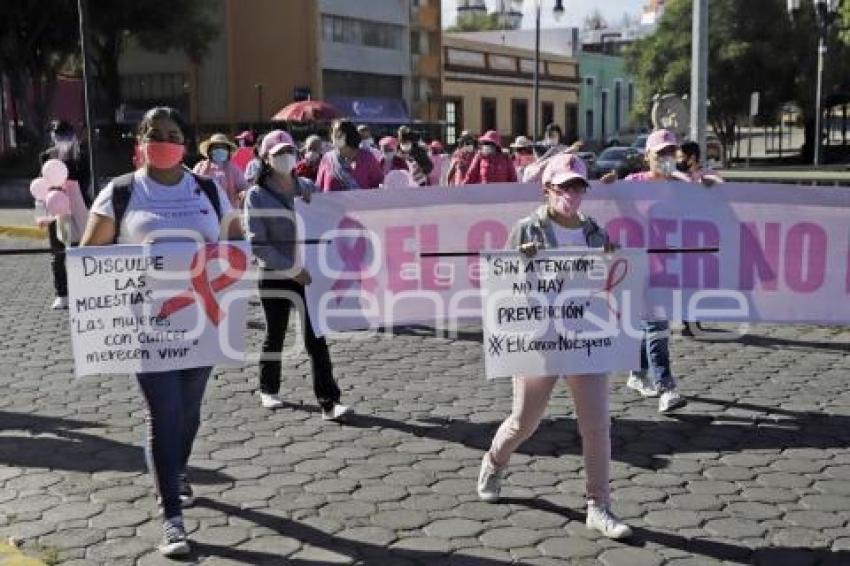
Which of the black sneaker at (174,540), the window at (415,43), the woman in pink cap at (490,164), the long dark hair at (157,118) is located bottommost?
the black sneaker at (174,540)

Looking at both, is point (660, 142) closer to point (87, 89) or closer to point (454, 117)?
point (87, 89)

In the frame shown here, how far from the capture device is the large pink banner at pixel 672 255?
7430 mm

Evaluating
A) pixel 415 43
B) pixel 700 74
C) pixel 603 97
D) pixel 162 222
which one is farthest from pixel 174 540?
pixel 603 97

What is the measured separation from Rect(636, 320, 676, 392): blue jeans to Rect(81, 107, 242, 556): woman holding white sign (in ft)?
11.0

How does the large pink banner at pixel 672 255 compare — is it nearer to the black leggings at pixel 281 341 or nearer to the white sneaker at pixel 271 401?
the black leggings at pixel 281 341

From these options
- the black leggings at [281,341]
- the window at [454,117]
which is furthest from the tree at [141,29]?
the black leggings at [281,341]

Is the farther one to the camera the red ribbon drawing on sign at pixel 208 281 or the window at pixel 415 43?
the window at pixel 415 43

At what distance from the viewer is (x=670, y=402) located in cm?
685

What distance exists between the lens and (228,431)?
6609 mm

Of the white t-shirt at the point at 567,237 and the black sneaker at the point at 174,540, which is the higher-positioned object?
the white t-shirt at the point at 567,237

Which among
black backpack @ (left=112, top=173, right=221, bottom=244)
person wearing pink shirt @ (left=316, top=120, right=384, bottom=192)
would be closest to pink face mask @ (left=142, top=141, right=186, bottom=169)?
black backpack @ (left=112, top=173, right=221, bottom=244)

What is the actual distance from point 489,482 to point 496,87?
68230 mm

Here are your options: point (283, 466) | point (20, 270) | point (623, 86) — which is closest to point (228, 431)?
point (283, 466)

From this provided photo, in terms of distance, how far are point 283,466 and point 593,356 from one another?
77.7 inches
